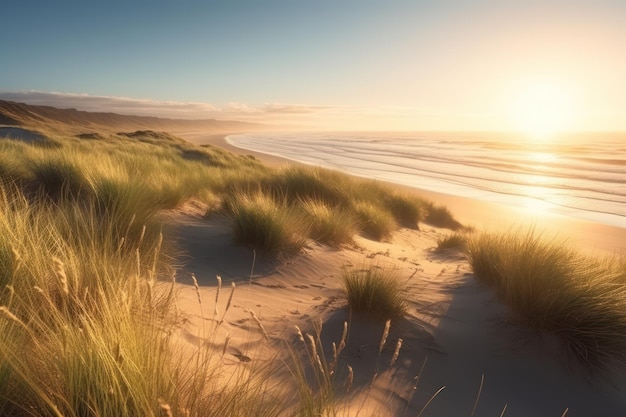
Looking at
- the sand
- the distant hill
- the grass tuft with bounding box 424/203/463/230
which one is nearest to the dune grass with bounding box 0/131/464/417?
the sand

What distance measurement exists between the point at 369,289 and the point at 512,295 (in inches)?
56.2

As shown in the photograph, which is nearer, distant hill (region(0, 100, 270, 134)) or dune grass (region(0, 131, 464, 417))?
dune grass (region(0, 131, 464, 417))

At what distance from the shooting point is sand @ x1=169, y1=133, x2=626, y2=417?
2850 mm

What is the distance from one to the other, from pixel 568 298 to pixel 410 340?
1.40 meters

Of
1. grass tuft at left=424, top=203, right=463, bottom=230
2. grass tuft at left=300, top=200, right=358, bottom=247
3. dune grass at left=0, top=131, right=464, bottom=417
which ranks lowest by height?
grass tuft at left=424, top=203, right=463, bottom=230

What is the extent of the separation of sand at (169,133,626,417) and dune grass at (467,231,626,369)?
0.48 feet

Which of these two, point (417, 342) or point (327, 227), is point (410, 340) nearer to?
point (417, 342)

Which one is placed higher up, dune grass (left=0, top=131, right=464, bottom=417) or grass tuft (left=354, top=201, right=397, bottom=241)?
dune grass (left=0, top=131, right=464, bottom=417)

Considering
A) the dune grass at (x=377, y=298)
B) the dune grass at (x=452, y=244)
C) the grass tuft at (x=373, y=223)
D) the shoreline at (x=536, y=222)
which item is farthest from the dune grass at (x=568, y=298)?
the shoreline at (x=536, y=222)

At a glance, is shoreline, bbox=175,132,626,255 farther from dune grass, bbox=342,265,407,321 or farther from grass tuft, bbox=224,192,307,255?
dune grass, bbox=342,265,407,321

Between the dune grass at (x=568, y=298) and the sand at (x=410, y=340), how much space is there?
147mm

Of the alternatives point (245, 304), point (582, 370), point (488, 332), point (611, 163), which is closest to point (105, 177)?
point (245, 304)

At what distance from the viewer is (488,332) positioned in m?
3.74

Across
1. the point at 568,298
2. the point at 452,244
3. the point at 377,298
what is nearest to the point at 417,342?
the point at 377,298
